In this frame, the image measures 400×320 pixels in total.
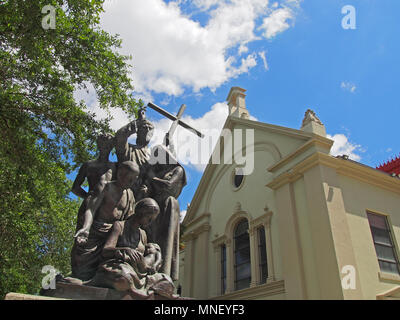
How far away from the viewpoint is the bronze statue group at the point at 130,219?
9.37 ft

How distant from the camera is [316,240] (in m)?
8.91

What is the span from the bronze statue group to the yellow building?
6.23m

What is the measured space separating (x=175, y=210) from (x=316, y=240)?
667 cm

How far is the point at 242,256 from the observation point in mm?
12633

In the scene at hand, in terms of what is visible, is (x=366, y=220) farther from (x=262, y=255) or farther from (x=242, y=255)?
(x=242, y=255)

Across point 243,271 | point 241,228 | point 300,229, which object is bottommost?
point 243,271

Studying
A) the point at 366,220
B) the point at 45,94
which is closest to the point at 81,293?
the point at 45,94

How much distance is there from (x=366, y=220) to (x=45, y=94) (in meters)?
10.2

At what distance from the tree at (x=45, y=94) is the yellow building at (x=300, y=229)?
238 inches

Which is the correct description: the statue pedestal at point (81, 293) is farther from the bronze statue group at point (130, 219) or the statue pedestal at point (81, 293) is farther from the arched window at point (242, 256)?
the arched window at point (242, 256)

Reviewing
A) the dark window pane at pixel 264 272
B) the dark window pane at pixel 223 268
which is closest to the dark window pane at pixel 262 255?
the dark window pane at pixel 264 272

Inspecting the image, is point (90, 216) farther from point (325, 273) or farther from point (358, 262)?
point (358, 262)

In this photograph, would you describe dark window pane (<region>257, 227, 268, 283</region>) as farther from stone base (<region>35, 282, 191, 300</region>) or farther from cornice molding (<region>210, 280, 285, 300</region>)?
stone base (<region>35, 282, 191, 300</region>)
